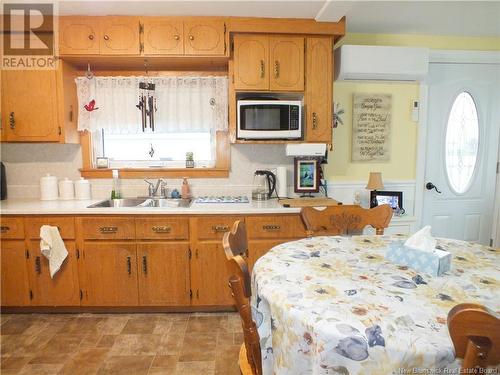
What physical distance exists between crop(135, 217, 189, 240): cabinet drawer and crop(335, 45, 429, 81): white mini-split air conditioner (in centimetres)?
184

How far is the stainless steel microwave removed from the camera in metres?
2.63

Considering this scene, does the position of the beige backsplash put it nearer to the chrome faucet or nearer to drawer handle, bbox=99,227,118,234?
the chrome faucet

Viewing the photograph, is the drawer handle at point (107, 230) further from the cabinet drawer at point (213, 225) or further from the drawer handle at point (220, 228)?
the drawer handle at point (220, 228)

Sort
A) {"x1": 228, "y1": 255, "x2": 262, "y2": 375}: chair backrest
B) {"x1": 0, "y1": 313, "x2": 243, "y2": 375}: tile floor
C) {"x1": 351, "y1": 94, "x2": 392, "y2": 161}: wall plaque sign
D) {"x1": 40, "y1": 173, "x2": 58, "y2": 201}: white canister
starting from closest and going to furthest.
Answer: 1. {"x1": 228, "y1": 255, "x2": 262, "y2": 375}: chair backrest
2. {"x1": 0, "y1": 313, "x2": 243, "y2": 375}: tile floor
3. {"x1": 40, "y1": 173, "x2": 58, "y2": 201}: white canister
4. {"x1": 351, "y1": 94, "x2": 392, "y2": 161}: wall plaque sign

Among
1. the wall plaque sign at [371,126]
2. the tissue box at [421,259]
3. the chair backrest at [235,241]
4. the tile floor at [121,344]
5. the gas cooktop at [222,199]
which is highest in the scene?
the wall plaque sign at [371,126]

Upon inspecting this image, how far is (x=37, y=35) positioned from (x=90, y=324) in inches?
89.7

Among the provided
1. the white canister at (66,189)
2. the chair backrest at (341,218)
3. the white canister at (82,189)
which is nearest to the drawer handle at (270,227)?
the chair backrest at (341,218)

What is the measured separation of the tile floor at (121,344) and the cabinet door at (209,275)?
141 millimetres

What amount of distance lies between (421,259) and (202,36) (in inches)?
87.5

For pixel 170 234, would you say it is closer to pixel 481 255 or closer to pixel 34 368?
pixel 34 368

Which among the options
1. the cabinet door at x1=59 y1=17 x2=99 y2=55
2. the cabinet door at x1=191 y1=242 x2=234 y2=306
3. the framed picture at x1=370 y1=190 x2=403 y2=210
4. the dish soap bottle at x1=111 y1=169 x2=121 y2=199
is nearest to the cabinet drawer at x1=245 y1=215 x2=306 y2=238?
the cabinet door at x1=191 y1=242 x2=234 y2=306

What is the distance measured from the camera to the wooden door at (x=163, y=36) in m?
2.56

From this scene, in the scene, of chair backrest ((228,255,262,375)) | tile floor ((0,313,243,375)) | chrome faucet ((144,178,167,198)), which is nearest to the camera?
chair backrest ((228,255,262,375))

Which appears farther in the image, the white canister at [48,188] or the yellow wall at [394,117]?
the yellow wall at [394,117]
